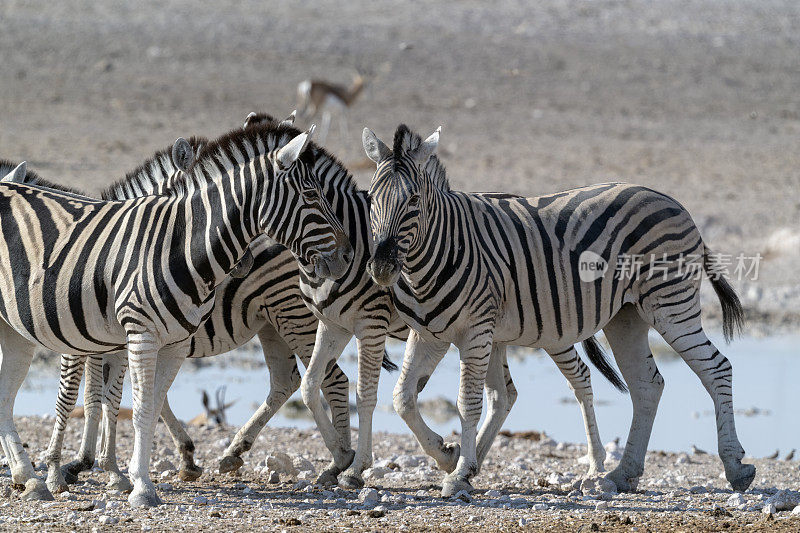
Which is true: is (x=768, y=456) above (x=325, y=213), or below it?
below

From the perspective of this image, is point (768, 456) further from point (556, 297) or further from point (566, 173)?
point (566, 173)

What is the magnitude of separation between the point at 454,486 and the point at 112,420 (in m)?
2.23

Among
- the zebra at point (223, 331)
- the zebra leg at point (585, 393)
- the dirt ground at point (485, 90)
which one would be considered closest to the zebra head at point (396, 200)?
the zebra at point (223, 331)

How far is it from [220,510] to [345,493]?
36.2 inches

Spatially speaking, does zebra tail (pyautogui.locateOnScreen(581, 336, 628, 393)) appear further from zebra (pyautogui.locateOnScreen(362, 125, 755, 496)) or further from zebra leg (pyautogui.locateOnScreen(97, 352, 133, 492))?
zebra leg (pyautogui.locateOnScreen(97, 352, 133, 492))

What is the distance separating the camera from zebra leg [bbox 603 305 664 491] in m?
7.46

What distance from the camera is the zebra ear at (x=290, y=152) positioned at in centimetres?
629

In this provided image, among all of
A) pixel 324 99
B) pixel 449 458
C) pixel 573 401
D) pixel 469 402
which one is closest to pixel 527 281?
pixel 469 402

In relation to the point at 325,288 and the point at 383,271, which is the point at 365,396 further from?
the point at 383,271

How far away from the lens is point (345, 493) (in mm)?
7008

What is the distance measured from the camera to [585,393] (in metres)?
8.05

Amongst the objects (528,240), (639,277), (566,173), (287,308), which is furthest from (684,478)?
(566,173)

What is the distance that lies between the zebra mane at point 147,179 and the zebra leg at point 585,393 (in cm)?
292

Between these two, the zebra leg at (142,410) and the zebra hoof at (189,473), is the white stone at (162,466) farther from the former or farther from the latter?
the zebra leg at (142,410)
